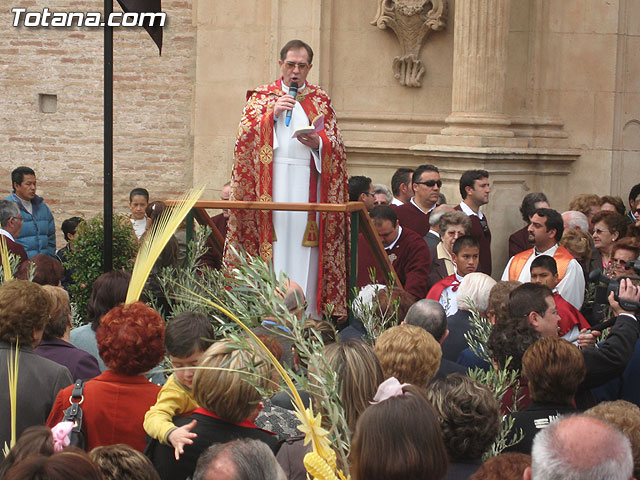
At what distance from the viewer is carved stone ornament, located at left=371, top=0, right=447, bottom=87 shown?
1102 centimetres

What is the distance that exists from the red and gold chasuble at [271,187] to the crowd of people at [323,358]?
10 mm

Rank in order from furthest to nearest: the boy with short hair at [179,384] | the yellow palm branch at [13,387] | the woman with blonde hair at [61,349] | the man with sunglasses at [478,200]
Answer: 1. the man with sunglasses at [478,200]
2. the woman with blonde hair at [61,349]
3. the yellow palm branch at [13,387]
4. the boy with short hair at [179,384]

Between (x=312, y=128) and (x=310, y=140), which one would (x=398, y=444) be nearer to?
(x=312, y=128)

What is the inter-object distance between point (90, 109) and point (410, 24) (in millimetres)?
3988

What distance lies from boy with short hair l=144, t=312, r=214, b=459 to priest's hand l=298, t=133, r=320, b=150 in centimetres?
258

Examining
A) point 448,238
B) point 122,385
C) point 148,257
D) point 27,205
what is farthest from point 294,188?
point 27,205

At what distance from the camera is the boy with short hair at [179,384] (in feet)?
11.6

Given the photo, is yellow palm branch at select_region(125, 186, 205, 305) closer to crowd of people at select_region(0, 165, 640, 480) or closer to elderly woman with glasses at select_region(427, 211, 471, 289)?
crowd of people at select_region(0, 165, 640, 480)

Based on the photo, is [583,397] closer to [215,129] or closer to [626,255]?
[626,255]

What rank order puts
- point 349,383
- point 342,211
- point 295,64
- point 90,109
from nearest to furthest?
point 349,383
point 342,211
point 295,64
point 90,109

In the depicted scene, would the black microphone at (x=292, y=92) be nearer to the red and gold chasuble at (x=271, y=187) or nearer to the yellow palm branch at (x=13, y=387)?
the red and gold chasuble at (x=271, y=187)

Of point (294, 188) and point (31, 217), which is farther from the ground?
point (294, 188)

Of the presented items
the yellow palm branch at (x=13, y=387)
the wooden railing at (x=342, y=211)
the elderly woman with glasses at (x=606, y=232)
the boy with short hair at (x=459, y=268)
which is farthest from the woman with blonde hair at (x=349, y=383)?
the elderly woman with glasses at (x=606, y=232)

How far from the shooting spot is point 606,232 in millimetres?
7930
